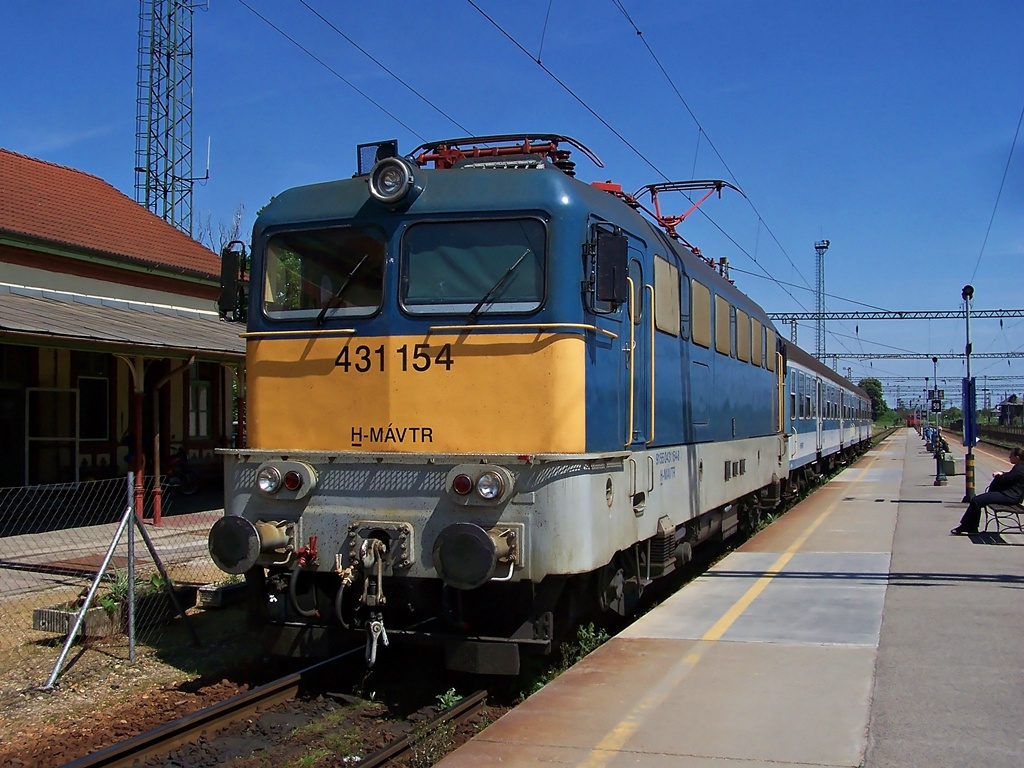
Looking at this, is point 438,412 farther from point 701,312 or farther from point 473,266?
point 701,312

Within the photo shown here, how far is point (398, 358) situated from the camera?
253 inches

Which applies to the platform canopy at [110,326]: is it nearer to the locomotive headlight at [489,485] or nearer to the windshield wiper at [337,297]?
the windshield wiper at [337,297]

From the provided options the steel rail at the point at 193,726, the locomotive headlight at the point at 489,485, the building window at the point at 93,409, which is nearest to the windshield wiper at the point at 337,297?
the locomotive headlight at the point at 489,485

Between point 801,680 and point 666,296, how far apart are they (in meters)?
3.41

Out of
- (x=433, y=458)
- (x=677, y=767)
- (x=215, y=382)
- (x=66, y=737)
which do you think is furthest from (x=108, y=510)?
(x=677, y=767)

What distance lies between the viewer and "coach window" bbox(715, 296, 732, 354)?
10562 millimetres

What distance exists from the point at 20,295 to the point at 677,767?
14099 millimetres

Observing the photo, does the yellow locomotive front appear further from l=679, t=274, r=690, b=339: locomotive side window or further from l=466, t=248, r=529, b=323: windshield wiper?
l=679, t=274, r=690, b=339: locomotive side window

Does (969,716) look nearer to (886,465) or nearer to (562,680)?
(562,680)

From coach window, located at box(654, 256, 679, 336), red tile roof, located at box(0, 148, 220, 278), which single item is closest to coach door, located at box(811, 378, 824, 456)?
red tile roof, located at box(0, 148, 220, 278)

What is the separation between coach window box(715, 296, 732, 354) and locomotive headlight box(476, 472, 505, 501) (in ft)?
16.9

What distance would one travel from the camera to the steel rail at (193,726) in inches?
206

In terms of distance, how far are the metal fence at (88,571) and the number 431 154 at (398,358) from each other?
7.40ft

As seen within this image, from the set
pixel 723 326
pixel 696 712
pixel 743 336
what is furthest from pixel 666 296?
pixel 743 336
